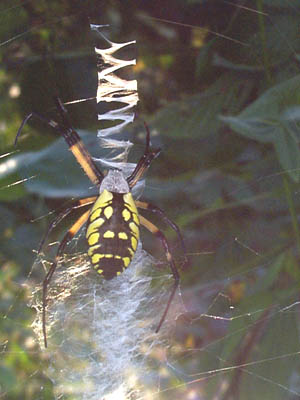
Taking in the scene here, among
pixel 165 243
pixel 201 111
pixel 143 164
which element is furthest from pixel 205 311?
pixel 201 111

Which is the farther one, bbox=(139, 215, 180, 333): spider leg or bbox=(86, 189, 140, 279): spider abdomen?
bbox=(139, 215, 180, 333): spider leg

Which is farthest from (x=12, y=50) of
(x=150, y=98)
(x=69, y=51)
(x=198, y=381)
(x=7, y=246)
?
(x=198, y=381)

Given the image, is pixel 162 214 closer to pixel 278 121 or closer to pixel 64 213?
pixel 64 213

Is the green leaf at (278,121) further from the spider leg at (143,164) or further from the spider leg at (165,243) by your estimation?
the spider leg at (165,243)

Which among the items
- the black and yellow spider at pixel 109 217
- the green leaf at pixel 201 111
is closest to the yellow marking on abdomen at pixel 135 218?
the black and yellow spider at pixel 109 217

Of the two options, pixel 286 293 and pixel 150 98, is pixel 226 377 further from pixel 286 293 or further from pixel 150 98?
pixel 150 98

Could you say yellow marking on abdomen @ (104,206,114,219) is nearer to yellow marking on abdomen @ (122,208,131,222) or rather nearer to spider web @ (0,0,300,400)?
yellow marking on abdomen @ (122,208,131,222)

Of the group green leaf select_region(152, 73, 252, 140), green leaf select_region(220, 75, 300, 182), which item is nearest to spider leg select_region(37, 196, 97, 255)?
green leaf select_region(152, 73, 252, 140)
